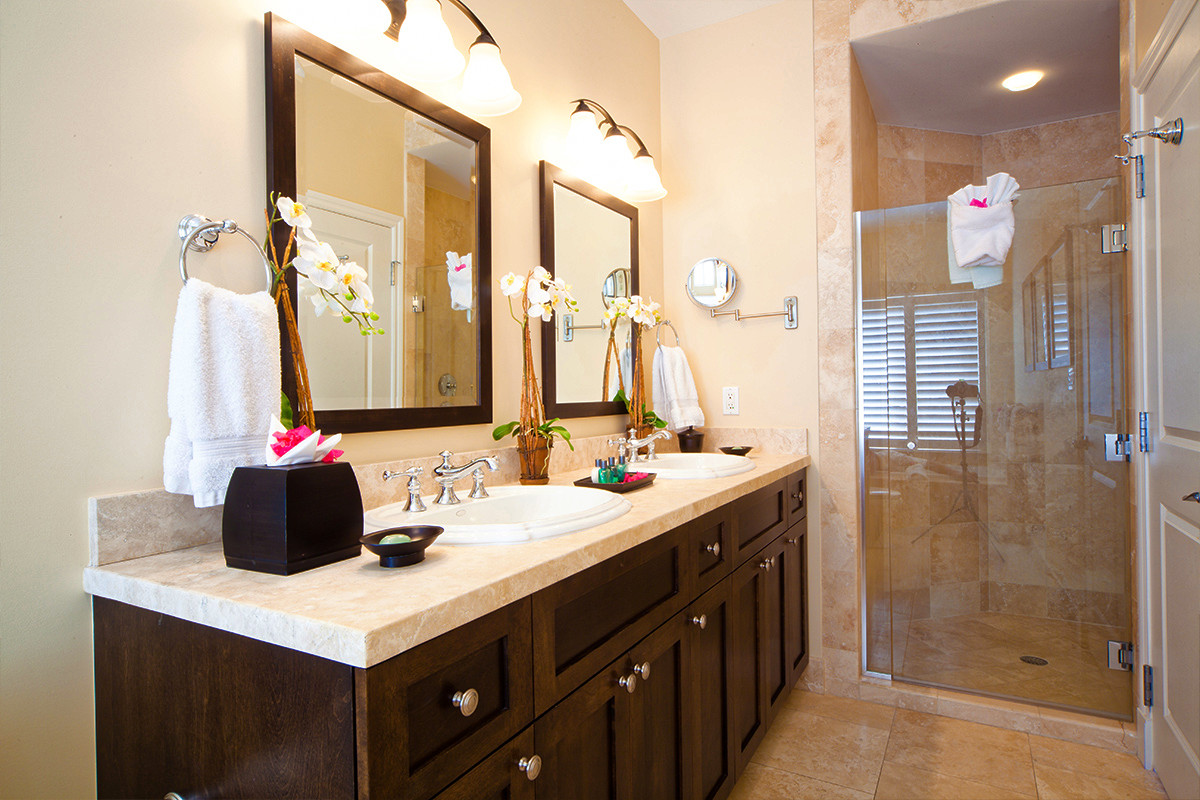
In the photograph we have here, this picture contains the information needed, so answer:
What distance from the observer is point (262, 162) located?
3.89ft

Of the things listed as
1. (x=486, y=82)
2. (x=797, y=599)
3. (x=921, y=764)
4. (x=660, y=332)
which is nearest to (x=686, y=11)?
(x=660, y=332)

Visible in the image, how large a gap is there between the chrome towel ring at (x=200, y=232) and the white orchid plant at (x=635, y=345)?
1.31m

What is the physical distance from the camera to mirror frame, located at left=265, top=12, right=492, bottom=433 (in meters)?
1.19

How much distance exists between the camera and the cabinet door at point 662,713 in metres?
1.18

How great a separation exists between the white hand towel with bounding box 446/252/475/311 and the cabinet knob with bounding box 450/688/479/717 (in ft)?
3.32

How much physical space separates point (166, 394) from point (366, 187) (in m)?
0.59

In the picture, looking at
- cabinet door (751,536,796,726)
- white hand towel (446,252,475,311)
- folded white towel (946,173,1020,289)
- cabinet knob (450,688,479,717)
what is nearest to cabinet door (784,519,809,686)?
cabinet door (751,536,796,726)

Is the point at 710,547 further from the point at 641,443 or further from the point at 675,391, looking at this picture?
the point at 675,391

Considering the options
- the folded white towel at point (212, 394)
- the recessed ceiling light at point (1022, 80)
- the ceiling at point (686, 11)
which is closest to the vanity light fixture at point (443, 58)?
the folded white towel at point (212, 394)

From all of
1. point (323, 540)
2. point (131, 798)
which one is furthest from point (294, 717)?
point (131, 798)

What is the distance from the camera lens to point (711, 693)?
1.50m

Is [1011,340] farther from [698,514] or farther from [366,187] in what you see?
[366,187]

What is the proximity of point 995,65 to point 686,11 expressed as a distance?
1281mm

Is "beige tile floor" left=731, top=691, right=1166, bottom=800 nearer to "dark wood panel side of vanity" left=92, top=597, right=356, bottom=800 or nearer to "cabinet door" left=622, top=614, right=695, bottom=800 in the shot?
"cabinet door" left=622, top=614, right=695, bottom=800
